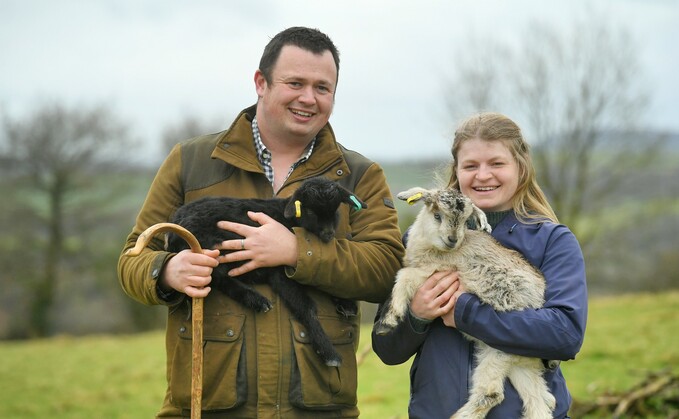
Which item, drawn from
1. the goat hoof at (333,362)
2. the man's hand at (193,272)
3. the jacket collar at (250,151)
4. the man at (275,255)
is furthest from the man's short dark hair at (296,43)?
the goat hoof at (333,362)

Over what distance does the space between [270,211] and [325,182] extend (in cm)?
42

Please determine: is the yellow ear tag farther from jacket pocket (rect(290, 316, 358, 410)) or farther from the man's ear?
the man's ear

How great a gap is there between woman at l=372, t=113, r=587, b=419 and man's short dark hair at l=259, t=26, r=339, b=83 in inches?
41.7

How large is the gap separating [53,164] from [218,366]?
2690cm

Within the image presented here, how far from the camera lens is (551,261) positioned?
13.9 feet

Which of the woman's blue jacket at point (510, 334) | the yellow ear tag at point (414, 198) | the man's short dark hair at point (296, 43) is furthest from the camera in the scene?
the man's short dark hair at point (296, 43)

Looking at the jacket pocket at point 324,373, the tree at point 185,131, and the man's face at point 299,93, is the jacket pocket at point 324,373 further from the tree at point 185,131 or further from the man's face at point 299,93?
the tree at point 185,131

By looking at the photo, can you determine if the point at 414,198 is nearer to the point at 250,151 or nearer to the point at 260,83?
the point at 250,151

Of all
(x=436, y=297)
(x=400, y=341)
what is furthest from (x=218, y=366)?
(x=436, y=297)

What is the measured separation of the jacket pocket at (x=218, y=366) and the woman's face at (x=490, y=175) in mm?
1635

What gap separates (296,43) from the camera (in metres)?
4.80

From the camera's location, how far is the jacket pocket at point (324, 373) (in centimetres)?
436

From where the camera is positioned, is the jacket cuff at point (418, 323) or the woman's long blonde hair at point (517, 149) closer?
the jacket cuff at point (418, 323)

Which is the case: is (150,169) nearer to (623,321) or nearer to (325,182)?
(623,321)
